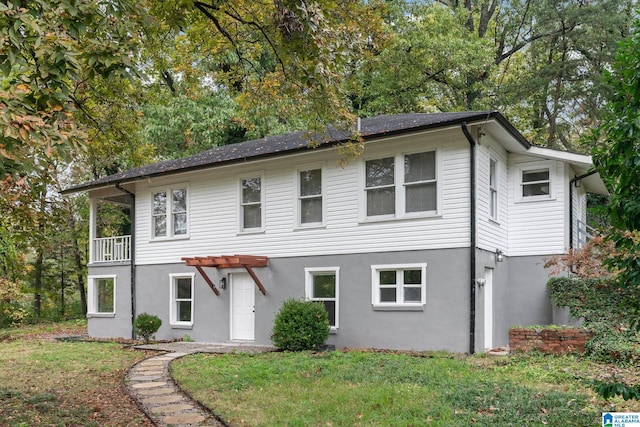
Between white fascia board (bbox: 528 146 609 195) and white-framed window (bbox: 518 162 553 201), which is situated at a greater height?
white fascia board (bbox: 528 146 609 195)

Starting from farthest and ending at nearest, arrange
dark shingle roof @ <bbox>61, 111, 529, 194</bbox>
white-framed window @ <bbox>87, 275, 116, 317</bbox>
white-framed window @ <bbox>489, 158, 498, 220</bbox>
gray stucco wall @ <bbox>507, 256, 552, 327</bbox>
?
white-framed window @ <bbox>87, 275, 116, 317</bbox> < gray stucco wall @ <bbox>507, 256, 552, 327</bbox> < white-framed window @ <bbox>489, 158, 498, 220</bbox> < dark shingle roof @ <bbox>61, 111, 529, 194</bbox>

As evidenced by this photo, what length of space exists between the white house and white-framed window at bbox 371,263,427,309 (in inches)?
1.0

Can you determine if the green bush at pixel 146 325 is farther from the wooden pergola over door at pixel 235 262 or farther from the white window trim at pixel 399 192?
the white window trim at pixel 399 192

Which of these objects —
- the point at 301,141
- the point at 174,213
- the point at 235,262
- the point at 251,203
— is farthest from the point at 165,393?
the point at 174,213

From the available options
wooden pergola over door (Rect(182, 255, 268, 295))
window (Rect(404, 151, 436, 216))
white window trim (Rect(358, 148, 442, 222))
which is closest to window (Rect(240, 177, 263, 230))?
wooden pergola over door (Rect(182, 255, 268, 295))

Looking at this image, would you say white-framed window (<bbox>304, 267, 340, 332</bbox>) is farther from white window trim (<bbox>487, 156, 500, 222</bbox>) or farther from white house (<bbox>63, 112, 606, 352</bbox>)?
white window trim (<bbox>487, 156, 500, 222</bbox>)

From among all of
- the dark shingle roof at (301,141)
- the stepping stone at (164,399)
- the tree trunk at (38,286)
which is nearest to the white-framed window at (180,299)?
the dark shingle roof at (301,141)

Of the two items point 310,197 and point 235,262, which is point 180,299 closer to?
point 235,262

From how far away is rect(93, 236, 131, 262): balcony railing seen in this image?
17.8m

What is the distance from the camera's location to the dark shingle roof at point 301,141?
11.7 metres

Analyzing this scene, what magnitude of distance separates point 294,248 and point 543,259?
622 centimetres

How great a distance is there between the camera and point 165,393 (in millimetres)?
8461

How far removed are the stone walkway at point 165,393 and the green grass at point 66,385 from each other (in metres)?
0.20

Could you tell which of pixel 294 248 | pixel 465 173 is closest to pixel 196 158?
pixel 294 248
